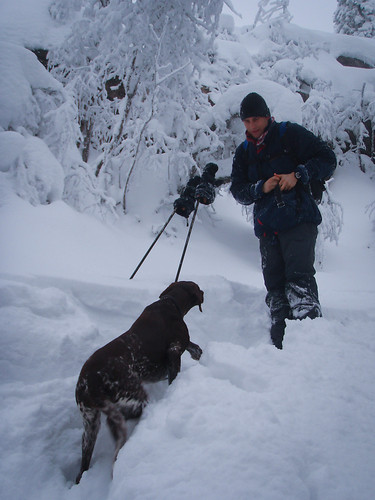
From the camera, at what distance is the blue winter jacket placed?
103 inches

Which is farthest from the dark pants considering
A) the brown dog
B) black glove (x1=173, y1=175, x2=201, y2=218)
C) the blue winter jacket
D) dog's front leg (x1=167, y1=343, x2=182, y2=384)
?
black glove (x1=173, y1=175, x2=201, y2=218)

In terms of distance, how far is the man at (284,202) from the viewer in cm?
259

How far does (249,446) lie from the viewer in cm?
111

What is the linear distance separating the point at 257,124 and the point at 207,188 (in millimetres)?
1232

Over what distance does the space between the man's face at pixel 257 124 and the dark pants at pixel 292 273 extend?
1.00m

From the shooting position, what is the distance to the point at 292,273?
262 cm

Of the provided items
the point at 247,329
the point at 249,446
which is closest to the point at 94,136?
the point at 247,329

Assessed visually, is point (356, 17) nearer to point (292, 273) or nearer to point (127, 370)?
point (292, 273)

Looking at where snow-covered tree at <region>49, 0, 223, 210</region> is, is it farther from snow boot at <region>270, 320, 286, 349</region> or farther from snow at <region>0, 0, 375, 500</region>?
snow boot at <region>270, 320, 286, 349</region>

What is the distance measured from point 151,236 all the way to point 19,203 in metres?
3.26

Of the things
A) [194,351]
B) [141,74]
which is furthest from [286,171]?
[141,74]

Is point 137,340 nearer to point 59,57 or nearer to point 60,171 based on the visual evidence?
point 60,171

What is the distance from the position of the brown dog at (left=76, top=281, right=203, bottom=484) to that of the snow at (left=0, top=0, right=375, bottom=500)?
14cm

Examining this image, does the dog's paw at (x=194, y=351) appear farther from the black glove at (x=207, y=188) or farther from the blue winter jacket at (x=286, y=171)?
the black glove at (x=207, y=188)
